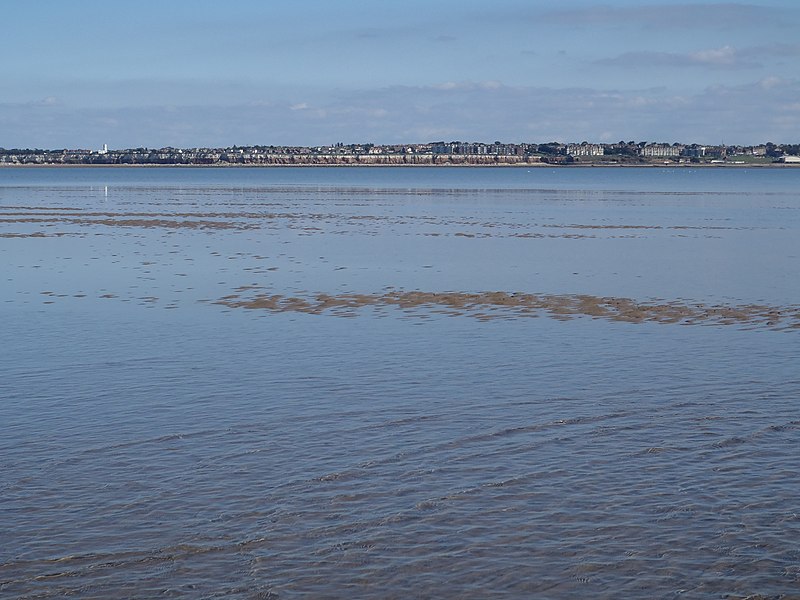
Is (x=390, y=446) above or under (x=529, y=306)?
under

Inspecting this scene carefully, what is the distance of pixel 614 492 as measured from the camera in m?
9.98

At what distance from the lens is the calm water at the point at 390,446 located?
828 cm

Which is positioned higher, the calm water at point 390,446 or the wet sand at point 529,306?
the wet sand at point 529,306

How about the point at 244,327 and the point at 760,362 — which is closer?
the point at 760,362

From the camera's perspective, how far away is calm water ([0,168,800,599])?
326 inches

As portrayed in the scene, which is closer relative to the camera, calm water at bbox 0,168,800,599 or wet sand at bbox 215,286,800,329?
calm water at bbox 0,168,800,599

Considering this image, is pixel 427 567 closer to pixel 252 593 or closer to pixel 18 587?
pixel 252 593

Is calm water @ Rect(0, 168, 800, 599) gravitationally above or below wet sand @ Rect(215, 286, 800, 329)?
below

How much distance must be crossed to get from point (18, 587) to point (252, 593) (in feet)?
5.53

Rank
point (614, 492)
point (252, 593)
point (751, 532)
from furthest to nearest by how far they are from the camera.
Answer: point (614, 492) → point (751, 532) → point (252, 593)

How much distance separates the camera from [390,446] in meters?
11.5

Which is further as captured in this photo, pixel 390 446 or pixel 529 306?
pixel 529 306

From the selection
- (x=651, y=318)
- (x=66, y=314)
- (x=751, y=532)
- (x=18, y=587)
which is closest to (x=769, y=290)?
(x=651, y=318)

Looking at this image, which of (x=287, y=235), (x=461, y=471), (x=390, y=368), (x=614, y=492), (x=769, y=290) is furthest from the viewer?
(x=287, y=235)
